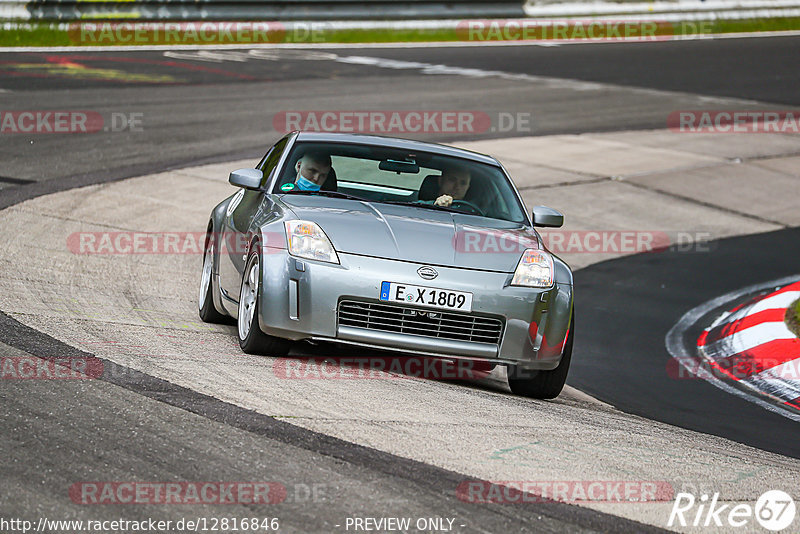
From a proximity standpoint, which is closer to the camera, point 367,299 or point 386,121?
point 367,299

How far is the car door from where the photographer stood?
23.9 ft

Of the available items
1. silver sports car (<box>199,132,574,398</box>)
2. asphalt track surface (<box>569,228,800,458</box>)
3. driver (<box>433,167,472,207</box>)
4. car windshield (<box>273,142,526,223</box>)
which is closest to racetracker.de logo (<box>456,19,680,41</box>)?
asphalt track surface (<box>569,228,800,458</box>)

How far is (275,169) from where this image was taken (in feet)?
25.7

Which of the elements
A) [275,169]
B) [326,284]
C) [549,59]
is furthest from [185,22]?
[326,284]

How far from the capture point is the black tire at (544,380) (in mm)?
6934

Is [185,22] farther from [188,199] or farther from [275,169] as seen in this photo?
[275,169]

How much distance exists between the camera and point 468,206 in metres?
7.69

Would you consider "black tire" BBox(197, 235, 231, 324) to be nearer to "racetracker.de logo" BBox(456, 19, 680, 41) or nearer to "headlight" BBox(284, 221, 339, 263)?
"headlight" BBox(284, 221, 339, 263)
